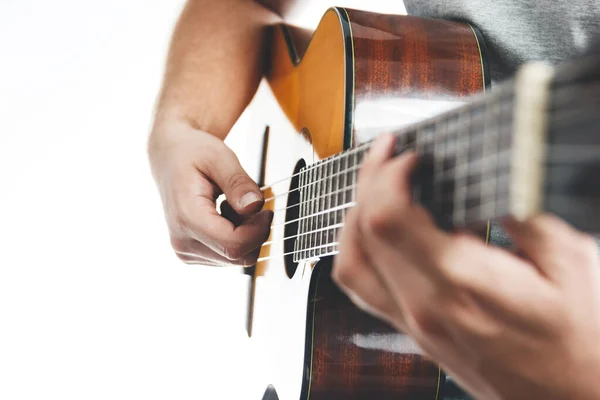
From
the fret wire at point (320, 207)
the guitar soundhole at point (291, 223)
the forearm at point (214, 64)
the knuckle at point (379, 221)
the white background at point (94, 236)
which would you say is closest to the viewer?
the knuckle at point (379, 221)

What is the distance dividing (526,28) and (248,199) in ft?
1.45

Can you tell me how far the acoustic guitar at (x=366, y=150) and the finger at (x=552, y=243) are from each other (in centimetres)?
1

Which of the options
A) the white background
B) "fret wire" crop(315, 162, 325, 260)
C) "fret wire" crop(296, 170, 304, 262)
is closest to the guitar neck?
"fret wire" crop(315, 162, 325, 260)

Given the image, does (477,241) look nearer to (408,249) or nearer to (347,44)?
(408,249)

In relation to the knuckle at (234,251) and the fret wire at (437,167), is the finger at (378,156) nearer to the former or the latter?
the fret wire at (437,167)

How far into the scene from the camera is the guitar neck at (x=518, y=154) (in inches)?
13.6

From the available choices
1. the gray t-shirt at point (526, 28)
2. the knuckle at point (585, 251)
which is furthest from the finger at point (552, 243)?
the gray t-shirt at point (526, 28)

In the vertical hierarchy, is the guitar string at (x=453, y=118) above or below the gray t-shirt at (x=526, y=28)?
below

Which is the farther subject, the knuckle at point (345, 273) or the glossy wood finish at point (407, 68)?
the glossy wood finish at point (407, 68)

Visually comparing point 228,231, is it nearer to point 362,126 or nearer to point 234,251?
point 234,251

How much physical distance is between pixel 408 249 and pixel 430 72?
0.41 metres

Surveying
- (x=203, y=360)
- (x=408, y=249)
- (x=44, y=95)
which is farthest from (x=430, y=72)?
(x=44, y=95)

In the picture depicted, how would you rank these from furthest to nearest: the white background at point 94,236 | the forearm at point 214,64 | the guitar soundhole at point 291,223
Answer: the white background at point 94,236
the forearm at point 214,64
the guitar soundhole at point 291,223

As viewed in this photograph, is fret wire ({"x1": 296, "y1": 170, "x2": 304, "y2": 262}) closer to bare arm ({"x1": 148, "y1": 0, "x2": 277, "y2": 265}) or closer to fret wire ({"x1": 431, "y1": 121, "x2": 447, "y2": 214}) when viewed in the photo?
bare arm ({"x1": 148, "y1": 0, "x2": 277, "y2": 265})
